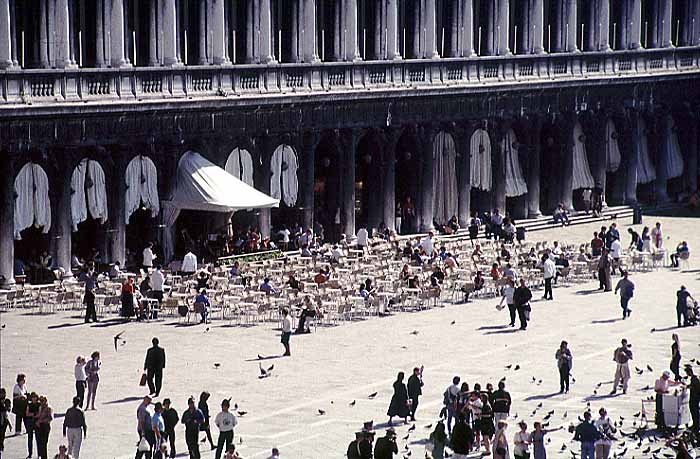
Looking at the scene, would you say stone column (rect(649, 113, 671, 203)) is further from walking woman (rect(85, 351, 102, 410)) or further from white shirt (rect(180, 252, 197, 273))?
walking woman (rect(85, 351, 102, 410))

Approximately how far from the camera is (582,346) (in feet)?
201

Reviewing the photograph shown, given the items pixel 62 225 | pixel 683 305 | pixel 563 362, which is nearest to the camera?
pixel 563 362

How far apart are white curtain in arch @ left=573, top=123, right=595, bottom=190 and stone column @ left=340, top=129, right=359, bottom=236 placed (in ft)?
58.2

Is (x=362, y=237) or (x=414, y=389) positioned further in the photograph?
(x=362, y=237)

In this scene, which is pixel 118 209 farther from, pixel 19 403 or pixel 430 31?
pixel 19 403

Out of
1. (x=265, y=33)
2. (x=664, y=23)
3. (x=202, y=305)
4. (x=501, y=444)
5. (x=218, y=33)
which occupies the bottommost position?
(x=501, y=444)

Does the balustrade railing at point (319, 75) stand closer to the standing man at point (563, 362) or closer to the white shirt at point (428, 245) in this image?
the white shirt at point (428, 245)

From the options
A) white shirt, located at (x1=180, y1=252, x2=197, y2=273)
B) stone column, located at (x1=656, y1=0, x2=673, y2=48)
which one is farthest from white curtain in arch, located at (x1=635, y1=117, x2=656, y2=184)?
white shirt, located at (x1=180, y1=252, x2=197, y2=273)

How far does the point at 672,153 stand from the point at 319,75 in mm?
29303

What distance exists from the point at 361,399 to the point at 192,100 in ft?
77.2

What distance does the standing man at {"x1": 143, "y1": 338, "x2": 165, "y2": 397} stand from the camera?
2029 inches

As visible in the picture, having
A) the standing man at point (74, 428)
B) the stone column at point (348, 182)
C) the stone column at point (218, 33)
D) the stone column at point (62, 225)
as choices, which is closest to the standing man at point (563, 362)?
the standing man at point (74, 428)

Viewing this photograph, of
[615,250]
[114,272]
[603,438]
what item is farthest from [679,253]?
[603,438]

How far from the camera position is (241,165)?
78.2m
